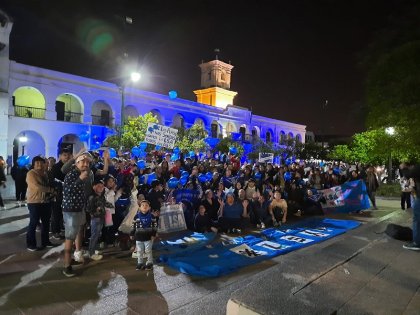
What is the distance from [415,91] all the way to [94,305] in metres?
6.30

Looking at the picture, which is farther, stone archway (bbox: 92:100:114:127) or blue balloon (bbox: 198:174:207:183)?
stone archway (bbox: 92:100:114:127)

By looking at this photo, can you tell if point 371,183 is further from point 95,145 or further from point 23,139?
point 23,139

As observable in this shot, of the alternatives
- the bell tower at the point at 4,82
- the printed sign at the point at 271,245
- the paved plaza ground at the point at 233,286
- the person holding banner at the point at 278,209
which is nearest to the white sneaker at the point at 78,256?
the paved plaza ground at the point at 233,286

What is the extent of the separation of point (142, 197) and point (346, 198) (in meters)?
8.41

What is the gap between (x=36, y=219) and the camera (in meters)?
6.45

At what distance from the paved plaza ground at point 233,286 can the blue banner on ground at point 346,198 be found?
6138 millimetres

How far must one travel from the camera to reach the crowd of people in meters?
5.77

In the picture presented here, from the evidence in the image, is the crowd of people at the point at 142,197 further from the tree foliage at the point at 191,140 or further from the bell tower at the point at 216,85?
the bell tower at the point at 216,85

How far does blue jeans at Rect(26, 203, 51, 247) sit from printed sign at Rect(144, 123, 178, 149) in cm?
536

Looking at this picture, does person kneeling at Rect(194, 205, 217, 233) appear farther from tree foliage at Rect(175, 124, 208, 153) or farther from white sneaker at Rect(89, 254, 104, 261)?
tree foliage at Rect(175, 124, 208, 153)

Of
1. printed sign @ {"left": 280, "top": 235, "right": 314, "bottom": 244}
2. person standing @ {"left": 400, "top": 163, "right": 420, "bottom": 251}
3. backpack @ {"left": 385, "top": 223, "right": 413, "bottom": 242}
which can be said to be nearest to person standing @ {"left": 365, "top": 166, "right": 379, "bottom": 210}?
printed sign @ {"left": 280, "top": 235, "right": 314, "bottom": 244}

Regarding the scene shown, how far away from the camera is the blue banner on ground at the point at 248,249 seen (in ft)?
19.0

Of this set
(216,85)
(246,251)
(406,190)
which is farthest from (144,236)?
(216,85)

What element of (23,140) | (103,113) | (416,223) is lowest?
(416,223)
